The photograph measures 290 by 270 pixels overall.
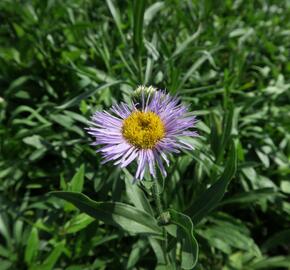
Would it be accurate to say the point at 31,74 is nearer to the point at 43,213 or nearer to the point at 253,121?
the point at 43,213

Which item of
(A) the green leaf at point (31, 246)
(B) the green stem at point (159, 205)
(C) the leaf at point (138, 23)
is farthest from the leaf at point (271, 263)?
(C) the leaf at point (138, 23)

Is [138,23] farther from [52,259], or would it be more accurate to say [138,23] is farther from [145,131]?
[52,259]

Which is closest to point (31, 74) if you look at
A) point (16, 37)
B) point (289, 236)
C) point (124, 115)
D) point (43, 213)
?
point (16, 37)

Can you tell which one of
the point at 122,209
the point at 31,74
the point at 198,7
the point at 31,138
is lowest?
the point at 122,209

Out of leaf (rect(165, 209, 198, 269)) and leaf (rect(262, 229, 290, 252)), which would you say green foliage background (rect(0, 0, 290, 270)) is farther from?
leaf (rect(165, 209, 198, 269))

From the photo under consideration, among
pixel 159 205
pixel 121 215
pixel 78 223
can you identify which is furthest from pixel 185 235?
pixel 78 223
